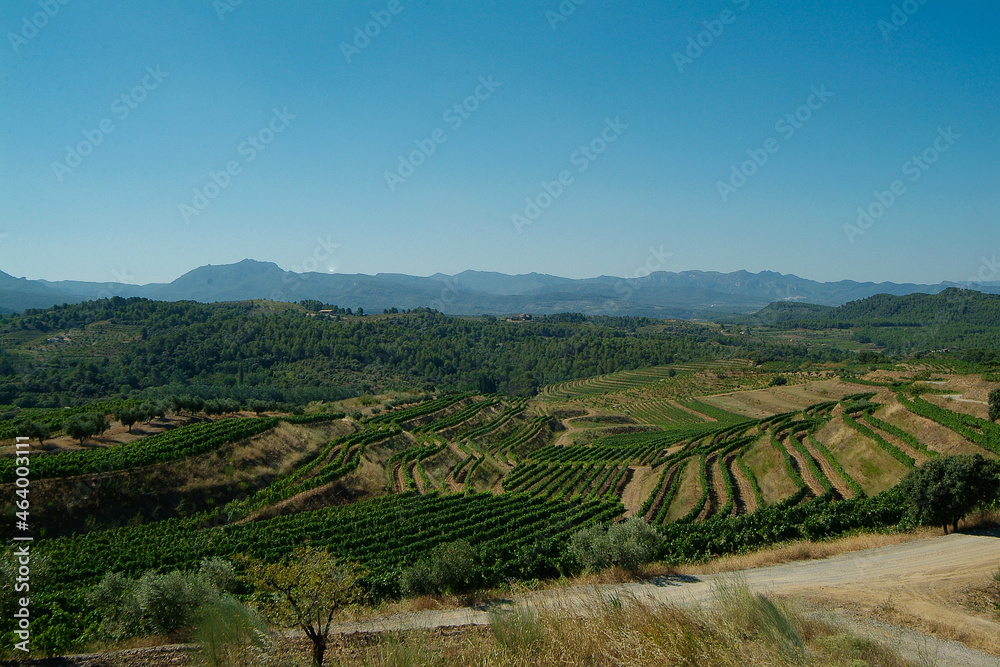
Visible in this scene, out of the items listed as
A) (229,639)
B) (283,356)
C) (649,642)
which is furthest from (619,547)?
(283,356)

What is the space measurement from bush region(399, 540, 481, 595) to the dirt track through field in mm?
2093

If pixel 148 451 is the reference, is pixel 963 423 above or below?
above

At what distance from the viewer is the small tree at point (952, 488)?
62.0ft

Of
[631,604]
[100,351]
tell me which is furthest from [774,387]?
[100,351]

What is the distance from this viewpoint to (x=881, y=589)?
15.2 meters

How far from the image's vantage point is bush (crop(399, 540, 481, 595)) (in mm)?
18797

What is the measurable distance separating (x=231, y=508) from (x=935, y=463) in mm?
42740

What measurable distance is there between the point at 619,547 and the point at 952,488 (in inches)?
551

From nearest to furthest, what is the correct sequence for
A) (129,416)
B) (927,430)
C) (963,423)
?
(963,423), (927,430), (129,416)

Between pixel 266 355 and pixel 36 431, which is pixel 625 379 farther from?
pixel 36 431

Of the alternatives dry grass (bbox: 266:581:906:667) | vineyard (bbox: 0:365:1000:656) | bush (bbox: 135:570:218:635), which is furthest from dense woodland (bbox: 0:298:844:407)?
dry grass (bbox: 266:581:906:667)

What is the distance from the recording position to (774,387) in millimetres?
93938

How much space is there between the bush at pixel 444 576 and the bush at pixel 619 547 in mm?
4939

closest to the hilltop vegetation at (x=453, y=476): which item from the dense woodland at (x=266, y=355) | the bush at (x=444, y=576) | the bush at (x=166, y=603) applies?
the bush at (x=444, y=576)
